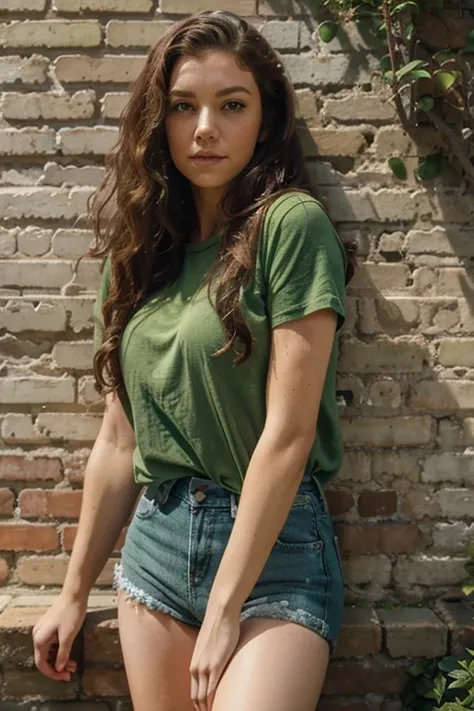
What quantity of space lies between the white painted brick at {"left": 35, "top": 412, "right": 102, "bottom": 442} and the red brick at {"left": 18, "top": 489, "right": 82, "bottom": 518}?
0.18 metres

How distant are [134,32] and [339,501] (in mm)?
1550

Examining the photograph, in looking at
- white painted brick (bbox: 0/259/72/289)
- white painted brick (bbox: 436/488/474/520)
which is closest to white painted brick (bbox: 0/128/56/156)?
white painted brick (bbox: 0/259/72/289)

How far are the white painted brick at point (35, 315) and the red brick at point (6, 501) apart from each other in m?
0.52

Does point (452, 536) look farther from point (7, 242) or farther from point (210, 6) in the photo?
point (210, 6)

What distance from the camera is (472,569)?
225 centimetres

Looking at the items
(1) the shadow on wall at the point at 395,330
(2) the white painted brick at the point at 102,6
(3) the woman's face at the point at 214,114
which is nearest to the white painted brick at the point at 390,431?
(1) the shadow on wall at the point at 395,330

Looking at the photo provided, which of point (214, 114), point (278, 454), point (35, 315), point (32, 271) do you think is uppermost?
point (214, 114)

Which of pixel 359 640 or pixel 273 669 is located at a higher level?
pixel 273 669

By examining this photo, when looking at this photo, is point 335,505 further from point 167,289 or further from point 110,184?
point 110,184

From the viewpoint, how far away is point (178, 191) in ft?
6.81

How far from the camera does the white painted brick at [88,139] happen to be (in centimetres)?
228

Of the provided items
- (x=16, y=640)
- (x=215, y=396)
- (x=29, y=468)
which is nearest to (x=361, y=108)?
(x=215, y=396)

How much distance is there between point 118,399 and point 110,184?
0.67 meters

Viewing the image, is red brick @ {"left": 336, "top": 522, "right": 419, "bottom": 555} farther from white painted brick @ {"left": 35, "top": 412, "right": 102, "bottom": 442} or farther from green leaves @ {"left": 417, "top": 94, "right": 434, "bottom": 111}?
green leaves @ {"left": 417, "top": 94, "right": 434, "bottom": 111}
